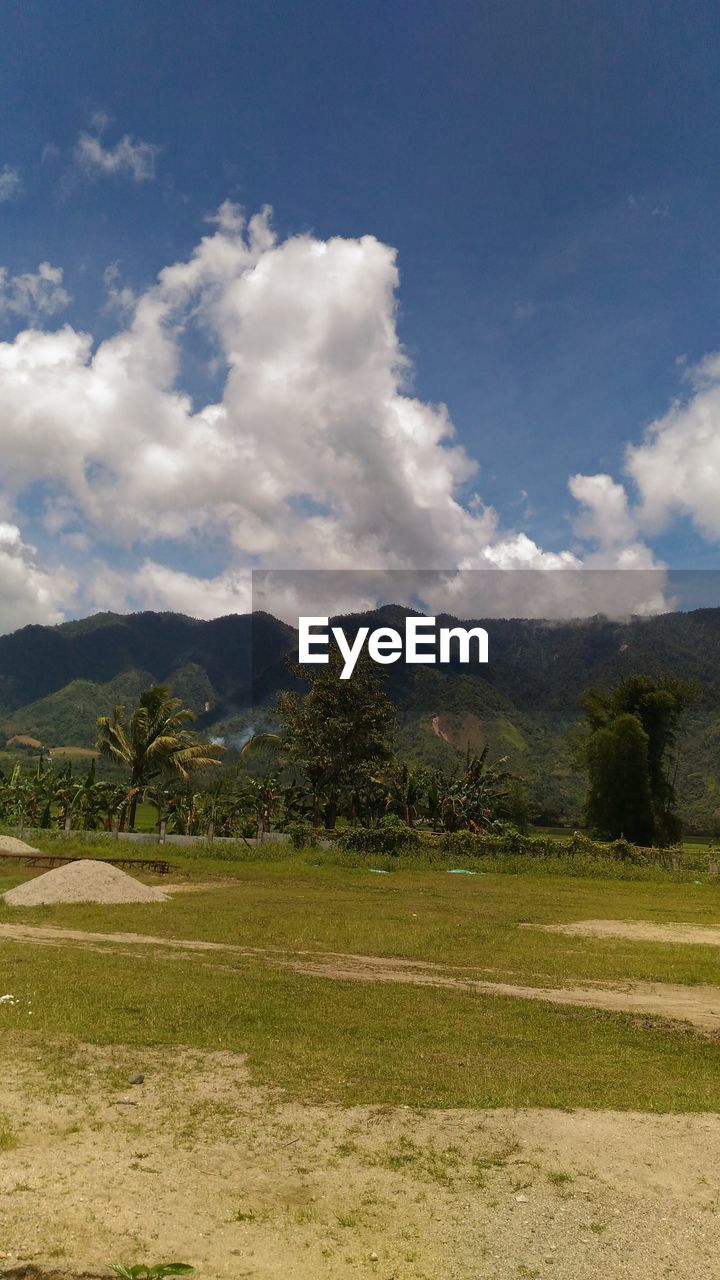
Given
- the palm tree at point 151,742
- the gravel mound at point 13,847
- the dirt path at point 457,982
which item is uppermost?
the palm tree at point 151,742

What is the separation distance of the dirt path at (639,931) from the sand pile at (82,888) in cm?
1408

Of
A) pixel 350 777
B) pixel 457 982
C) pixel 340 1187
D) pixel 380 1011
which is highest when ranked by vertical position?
pixel 350 777

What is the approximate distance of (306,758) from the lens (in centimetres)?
5838

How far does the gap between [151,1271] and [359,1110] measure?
12.1 feet

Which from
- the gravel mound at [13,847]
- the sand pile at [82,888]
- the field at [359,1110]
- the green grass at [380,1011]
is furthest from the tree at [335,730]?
the field at [359,1110]

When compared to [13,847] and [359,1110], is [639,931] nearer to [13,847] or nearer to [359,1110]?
[359,1110]

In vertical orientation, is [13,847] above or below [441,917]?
below

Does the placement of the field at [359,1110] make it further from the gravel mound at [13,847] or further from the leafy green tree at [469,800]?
the leafy green tree at [469,800]

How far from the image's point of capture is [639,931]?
956 inches

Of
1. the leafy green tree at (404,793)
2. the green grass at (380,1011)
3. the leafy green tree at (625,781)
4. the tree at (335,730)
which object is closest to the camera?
the green grass at (380,1011)

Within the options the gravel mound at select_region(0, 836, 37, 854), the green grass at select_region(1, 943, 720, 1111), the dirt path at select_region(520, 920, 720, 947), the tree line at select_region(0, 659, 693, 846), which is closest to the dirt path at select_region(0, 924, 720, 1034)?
the green grass at select_region(1, 943, 720, 1111)

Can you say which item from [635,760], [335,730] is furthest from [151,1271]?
[635,760]

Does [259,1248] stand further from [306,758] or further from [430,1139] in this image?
[306,758]

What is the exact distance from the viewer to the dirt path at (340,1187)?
5.79 m
